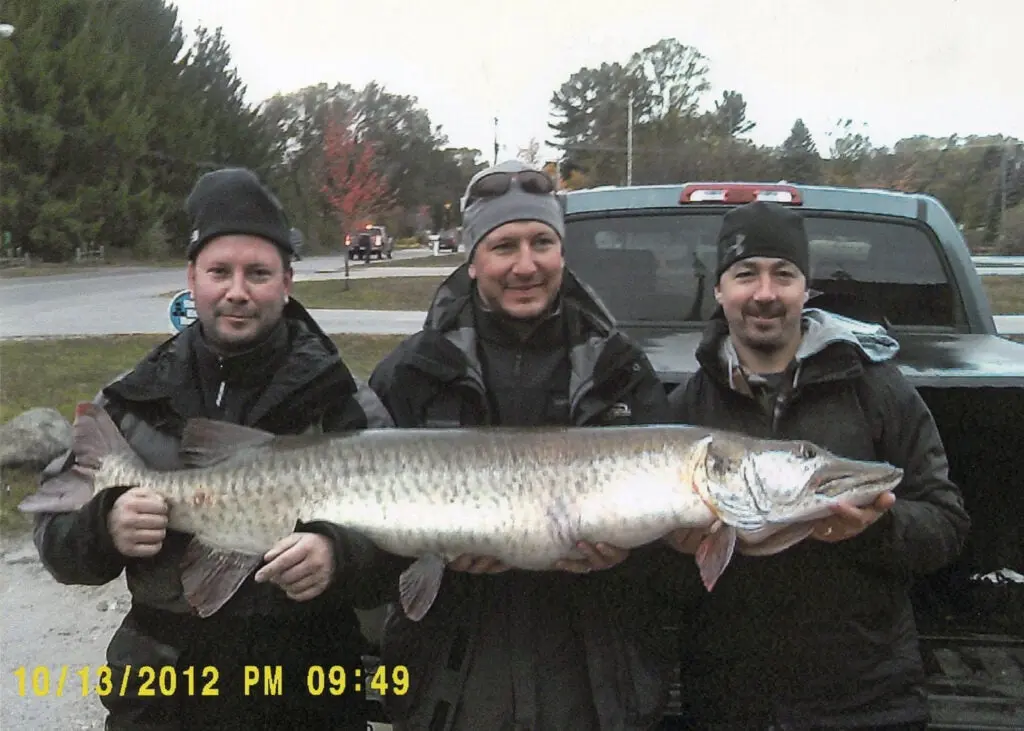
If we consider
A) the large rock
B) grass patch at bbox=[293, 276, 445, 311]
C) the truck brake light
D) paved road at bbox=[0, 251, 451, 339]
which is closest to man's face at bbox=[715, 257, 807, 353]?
the truck brake light

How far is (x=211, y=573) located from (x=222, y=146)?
62.6m

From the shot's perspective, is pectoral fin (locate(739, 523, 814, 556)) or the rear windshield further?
the rear windshield

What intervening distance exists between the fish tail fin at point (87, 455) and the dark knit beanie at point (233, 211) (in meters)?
0.59

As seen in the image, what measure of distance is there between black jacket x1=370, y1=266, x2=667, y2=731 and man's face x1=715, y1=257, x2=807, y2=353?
1.02 ft

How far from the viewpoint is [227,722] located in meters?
2.80

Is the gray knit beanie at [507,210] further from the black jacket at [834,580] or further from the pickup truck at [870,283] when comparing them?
the pickup truck at [870,283]

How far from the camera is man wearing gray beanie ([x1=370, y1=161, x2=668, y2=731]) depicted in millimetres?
2527

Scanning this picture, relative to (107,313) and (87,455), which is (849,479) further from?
(107,313)

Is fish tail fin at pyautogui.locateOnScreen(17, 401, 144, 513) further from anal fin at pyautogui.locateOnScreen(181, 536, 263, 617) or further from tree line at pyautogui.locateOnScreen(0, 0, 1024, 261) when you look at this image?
tree line at pyautogui.locateOnScreen(0, 0, 1024, 261)

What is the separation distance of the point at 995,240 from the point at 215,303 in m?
48.9

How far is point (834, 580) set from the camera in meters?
2.65

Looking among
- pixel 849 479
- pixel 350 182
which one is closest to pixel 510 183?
pixel 849 479

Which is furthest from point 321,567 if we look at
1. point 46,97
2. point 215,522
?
→ point 46,97

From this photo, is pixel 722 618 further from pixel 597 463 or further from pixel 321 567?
pixel 321 567
